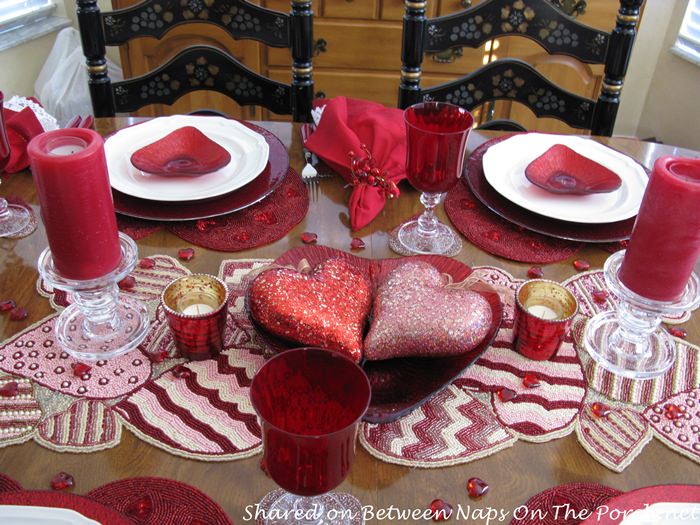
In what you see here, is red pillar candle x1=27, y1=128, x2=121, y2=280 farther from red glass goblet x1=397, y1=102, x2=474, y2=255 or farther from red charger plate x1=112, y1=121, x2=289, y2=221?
red glass goblet x1=397, y1=102, x2=474, y2=255

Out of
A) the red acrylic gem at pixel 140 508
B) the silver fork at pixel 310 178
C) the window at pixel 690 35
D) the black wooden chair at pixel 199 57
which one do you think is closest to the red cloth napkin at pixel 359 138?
the silver fork at pixel 310 178

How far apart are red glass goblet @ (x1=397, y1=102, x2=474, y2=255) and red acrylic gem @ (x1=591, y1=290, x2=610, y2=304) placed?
19 cm

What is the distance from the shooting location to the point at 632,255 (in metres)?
0.70

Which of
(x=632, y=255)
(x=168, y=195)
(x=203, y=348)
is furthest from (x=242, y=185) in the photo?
(x=632, y=255)

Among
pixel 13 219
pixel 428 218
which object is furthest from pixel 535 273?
pixel 13 219

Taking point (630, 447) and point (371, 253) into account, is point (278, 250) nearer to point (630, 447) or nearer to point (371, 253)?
point (371, 253)

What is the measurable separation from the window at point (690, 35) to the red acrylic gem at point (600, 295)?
6.28 feet

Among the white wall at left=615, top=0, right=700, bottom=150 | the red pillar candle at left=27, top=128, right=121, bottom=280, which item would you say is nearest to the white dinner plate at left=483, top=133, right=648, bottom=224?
the red pillar candle at left=27, top=128, right=121, bottom=280

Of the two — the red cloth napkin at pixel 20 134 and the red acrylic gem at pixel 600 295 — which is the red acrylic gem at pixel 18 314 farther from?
the red acrylic gem at pixel 600 295

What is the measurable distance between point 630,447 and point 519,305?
0.18 meters

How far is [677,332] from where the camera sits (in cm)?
80

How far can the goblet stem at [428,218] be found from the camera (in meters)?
0.94

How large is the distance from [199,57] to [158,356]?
0.82 m

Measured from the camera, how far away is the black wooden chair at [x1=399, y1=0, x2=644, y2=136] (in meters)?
1.26
